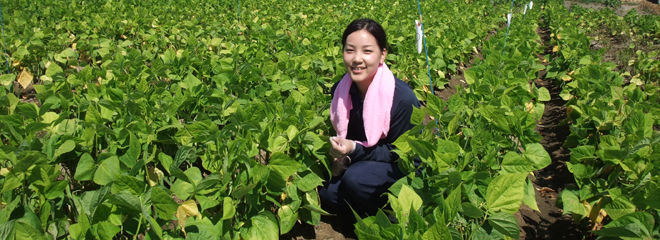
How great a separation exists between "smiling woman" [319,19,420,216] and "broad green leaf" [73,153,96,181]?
1.10 m

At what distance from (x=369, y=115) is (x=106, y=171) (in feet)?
4.38

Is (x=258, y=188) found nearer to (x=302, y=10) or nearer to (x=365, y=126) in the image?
(x=365, y=126)

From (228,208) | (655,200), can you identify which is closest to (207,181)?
(228,208)

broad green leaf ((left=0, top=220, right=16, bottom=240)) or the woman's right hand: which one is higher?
broad green leaf ((left=0, top=220, right=16, bottom=240))

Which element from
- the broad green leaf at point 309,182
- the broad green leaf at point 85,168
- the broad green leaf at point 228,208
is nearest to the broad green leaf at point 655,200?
the broad green leaf at point 309,182

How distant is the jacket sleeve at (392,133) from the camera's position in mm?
2406

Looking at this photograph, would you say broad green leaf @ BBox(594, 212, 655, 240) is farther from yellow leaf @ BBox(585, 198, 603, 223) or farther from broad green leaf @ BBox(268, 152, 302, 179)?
broad green leaf @ BBox(268, 152, 302, 179)

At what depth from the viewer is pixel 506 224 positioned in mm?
1475

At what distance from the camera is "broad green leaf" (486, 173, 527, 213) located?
1476 mm

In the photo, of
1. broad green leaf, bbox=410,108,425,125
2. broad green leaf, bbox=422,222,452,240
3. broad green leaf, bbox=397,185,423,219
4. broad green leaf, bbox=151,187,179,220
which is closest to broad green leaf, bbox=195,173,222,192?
broad green leaf, bbox=151,187,179,220

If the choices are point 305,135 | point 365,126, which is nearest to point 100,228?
point 305,135

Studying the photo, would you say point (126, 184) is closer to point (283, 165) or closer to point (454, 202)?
point (283, 165)

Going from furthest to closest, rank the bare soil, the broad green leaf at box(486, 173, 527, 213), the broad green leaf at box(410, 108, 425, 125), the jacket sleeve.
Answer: the bare soil
the jacket sleeve
the broad green leaf at box(410, 108, 425, 125)
the broad green leaf at box(486, 173, 527, 213)

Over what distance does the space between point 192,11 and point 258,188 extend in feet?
18.6
